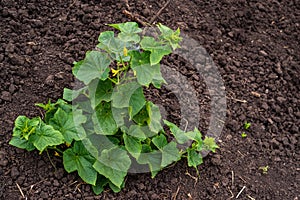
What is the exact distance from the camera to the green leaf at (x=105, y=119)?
315 cm

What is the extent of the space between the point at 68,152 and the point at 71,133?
13cm

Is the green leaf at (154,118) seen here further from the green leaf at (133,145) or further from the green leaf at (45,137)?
the green leaf at (45,137)

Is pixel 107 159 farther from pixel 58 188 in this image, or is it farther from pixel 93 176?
pixel 58 188

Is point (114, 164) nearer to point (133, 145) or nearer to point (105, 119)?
point (133, 145)

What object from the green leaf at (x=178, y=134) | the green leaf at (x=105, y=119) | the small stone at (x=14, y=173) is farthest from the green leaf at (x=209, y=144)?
the small stone at (x=14, y=173)

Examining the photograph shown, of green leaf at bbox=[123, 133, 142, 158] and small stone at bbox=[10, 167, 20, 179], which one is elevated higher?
green leaf at bbox=[123, 133, 142, 158]

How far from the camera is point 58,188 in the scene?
3338mm

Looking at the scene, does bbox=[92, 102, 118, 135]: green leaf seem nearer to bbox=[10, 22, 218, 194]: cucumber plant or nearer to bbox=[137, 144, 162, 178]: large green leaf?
bbox=[10, 22, 218, 194]: cucumber plant

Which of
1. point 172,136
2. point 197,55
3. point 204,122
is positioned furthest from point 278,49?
point 172,136

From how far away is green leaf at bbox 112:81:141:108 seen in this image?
298 cm

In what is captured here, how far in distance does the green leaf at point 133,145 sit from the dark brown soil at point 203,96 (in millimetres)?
293

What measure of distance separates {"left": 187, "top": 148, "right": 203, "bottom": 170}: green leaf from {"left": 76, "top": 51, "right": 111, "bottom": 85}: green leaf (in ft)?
3.07

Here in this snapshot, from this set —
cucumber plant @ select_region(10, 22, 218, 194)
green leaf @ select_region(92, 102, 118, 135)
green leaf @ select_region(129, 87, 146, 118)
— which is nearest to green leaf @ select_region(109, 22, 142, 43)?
cucumber plant @ select_region(10, 22, 218, 194)

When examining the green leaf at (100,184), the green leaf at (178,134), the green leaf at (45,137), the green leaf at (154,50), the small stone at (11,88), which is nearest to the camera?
the green leaf at (154,50)
